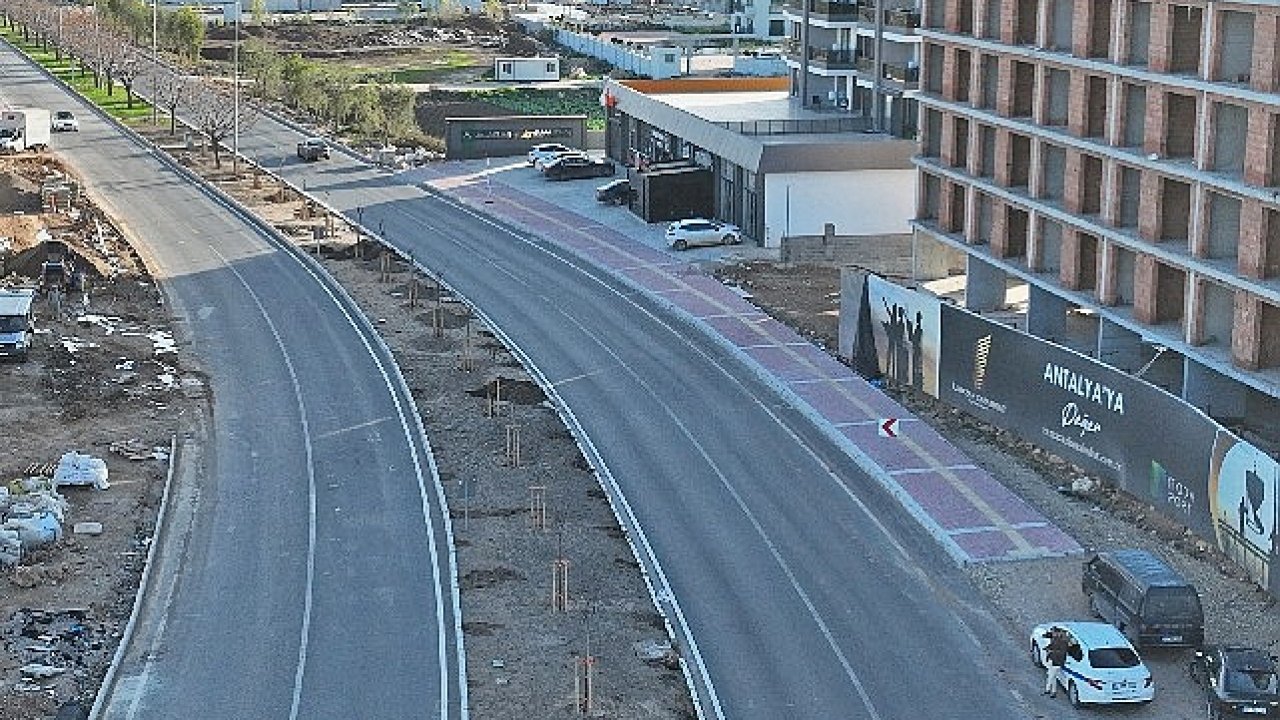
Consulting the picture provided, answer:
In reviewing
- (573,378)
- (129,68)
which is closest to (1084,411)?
(573,378)

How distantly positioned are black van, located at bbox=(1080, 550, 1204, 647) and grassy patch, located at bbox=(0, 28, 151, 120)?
278 feet

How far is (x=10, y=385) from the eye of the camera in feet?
154

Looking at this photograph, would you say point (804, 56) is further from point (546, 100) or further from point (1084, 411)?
point (546, 100)

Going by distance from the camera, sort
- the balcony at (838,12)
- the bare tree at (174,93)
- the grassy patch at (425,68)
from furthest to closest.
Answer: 1. the grassy patch at (425,68)
2. the bare tree at (174,93)
3. the balcony at (838,12)

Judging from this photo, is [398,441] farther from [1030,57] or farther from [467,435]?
[1030,57]

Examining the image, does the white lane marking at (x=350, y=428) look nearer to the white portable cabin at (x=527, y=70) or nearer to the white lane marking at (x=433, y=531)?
the white lane marking at (x=433, y=531)

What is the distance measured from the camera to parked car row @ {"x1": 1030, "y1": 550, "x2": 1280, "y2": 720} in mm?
28062

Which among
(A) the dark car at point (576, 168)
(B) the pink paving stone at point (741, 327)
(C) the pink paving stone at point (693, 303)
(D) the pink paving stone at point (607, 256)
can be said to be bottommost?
(B) the pink paving stone at point (741, 327)

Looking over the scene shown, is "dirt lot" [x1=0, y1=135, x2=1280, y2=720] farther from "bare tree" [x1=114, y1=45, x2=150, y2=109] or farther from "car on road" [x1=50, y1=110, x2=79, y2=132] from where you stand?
"bare tree" [x1=114, y1=45, x2=150, y2=109]

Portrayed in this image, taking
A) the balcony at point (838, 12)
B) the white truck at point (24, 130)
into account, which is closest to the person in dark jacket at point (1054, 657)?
the balcony at point (838, 12)

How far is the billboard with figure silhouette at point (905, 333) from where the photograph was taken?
45938 mm

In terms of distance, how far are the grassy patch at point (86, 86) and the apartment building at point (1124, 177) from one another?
2497 inches

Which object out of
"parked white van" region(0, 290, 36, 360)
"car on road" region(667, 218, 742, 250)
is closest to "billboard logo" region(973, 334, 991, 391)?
"parked white van" region(0, 290, 36, 360)

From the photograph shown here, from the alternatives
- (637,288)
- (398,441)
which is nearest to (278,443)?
(398,441)
